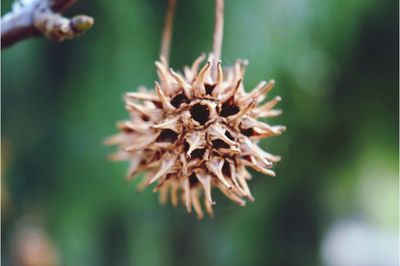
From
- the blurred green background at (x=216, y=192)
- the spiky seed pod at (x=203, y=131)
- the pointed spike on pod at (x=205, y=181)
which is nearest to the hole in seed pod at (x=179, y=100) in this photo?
the spiky seed pod at (x=203, y=131)

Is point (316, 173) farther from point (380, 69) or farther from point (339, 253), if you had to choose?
point (339, 253)

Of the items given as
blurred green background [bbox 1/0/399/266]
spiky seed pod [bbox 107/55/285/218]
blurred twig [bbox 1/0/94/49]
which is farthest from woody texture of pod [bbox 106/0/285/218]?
blurred green background [bbox 1/0/399/266]

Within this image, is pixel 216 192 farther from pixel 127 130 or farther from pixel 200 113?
pixel 200 113

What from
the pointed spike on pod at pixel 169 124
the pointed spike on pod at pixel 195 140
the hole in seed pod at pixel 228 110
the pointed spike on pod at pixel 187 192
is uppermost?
the hole in seed pod at pixel 228 110

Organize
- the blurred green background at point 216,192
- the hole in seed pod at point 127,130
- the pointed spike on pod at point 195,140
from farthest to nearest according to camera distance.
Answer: the blurred green background at point 216,192
the hole in seed pod at point 127,130
the pointed spike on pod at point 195,140

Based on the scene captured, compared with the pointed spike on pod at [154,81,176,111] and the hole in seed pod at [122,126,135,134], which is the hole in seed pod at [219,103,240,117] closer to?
the pointed spike on pod at [154,81,176,111]

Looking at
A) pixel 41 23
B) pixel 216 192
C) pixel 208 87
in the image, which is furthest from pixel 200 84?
pixel 216 192

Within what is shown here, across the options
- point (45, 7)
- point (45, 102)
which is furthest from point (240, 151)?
point (45, 102)

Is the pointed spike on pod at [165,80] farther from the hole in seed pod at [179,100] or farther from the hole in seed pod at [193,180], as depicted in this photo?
the hole in seed pod at [193,180]
